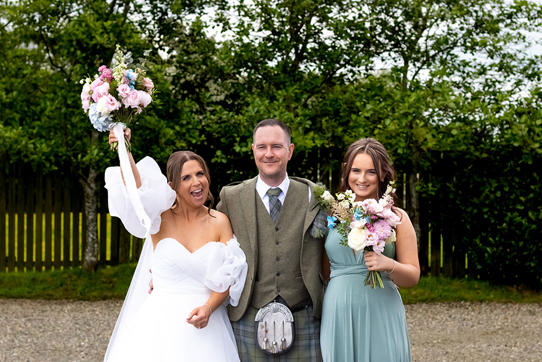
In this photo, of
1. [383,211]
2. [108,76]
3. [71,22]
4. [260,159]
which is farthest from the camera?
[71,22]

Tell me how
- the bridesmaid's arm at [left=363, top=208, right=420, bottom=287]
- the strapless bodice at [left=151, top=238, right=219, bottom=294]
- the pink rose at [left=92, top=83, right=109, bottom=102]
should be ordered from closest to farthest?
the bridesmaid's arm at [left=363, top=208, right=420, bottom=287] < the pink rose at [left=92, top=83, right=109, bottom=102] < the strapless bodice at [left=151, top=238, right=219, bottom=294]

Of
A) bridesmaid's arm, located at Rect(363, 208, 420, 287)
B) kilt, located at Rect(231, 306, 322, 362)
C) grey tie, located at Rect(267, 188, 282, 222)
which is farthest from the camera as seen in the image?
grey tie, located at Rect(267, 188, 282, 222)

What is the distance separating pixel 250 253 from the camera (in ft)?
11.1

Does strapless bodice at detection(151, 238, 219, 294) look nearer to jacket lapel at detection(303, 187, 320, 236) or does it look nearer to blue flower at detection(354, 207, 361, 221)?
jacket lapel at detection(303, 187, 320, 236)

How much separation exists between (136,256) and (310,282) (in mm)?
6708

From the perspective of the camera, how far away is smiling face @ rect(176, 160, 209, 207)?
10.9 feet

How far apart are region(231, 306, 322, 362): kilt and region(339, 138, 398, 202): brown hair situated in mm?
787

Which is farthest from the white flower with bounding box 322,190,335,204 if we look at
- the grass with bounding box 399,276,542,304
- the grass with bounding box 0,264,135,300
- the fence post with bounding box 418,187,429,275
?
the fence post with bounding box 418,187,429,275

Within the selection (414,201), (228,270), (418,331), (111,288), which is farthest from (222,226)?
(414,201)

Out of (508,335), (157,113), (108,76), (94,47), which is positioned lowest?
(508,335)

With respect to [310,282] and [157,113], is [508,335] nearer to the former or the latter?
[310,282]

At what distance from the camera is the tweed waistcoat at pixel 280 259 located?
3.36m

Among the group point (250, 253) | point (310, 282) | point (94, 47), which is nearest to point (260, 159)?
point (250, 253)

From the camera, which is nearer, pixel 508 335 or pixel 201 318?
pixel 201 318
